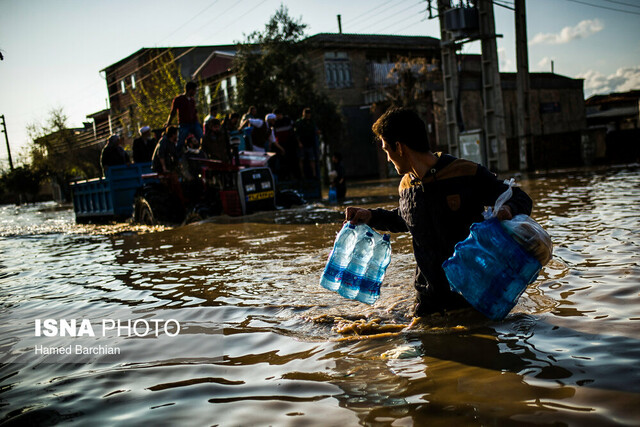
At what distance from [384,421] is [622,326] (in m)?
1.76

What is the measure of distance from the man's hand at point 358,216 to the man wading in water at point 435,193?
347 millimetres

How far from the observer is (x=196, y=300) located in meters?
4.95

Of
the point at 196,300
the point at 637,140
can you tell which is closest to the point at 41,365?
the point at 196,300

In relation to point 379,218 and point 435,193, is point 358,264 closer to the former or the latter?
point 379,218

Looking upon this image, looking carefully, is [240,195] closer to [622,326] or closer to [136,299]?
[136,299]

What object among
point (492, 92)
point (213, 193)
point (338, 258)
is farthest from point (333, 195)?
point (338, 258)

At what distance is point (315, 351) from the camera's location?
332 centimetres

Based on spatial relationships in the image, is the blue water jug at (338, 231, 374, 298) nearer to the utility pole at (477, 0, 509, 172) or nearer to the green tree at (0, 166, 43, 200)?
the utility pole at (477, 0, 509, 172)

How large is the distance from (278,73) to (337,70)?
8.49 m

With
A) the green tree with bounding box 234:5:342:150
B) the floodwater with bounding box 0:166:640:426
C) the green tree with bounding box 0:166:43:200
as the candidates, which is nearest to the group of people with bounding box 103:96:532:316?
the floodwater with bounding box 0:166:640:426

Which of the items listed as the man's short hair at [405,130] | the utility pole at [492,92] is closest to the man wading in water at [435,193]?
the man's short hair at [405,130]

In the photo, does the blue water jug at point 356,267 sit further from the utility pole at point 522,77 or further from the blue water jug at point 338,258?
the utility pole at point 522,77

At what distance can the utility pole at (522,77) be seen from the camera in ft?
65.4

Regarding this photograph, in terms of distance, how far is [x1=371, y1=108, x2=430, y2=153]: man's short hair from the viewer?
326 centimetres
